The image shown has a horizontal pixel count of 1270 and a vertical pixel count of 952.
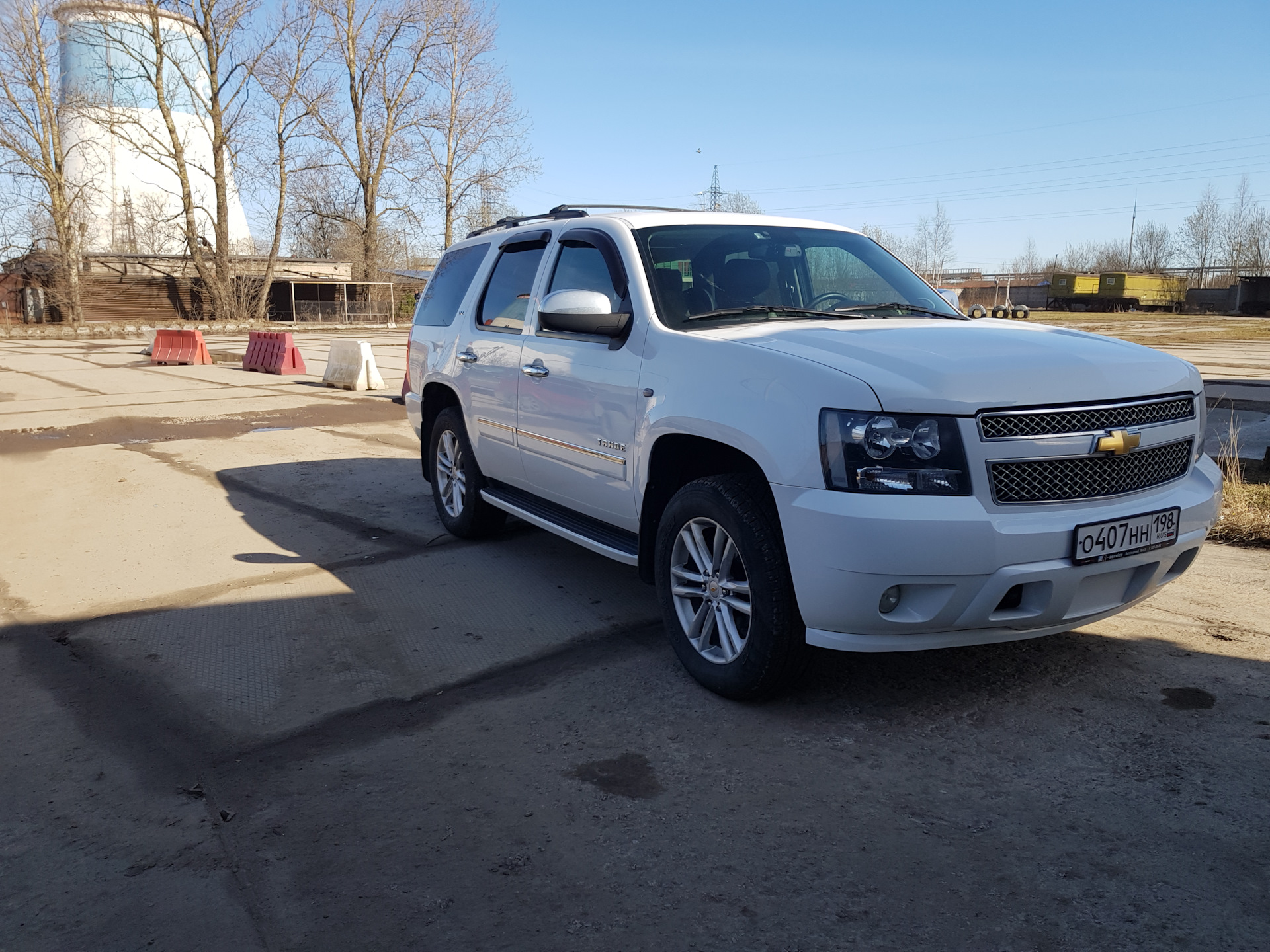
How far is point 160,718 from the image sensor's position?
148 inches

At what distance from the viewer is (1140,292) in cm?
7025

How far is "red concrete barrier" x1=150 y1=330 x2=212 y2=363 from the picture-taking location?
21422 millimetres

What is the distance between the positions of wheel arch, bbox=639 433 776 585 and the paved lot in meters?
0.55

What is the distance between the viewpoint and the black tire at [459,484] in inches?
239

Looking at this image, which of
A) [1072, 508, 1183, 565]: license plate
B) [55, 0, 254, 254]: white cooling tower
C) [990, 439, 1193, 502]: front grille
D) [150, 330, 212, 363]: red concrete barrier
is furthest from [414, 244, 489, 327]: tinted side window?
[55, 0, 254, 254]: white cooling tower

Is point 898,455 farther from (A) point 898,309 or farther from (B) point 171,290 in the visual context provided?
(B) point 171,290

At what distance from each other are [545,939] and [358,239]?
5783cm

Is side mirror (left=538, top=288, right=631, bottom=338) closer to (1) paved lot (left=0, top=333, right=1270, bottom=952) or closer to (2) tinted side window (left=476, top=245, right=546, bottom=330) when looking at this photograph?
(2) tinted side window (left=476, top=245, right=546, bottom=330)

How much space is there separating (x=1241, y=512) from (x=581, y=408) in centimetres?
442

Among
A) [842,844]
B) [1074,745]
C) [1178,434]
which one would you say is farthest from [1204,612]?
[842,844]

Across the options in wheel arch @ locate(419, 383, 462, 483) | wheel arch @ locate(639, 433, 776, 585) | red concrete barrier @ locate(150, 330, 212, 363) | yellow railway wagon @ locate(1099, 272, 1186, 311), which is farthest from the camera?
yellow railway wagon @ locate(1099, 272, 1186, 311)

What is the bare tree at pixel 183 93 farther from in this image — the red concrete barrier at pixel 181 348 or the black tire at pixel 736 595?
the black tire at pixel 736 595

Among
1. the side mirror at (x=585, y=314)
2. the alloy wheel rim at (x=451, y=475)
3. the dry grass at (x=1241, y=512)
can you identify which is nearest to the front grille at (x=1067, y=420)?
the side mirror at (x=585, y=314)

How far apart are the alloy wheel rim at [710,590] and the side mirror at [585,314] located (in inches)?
38.5
